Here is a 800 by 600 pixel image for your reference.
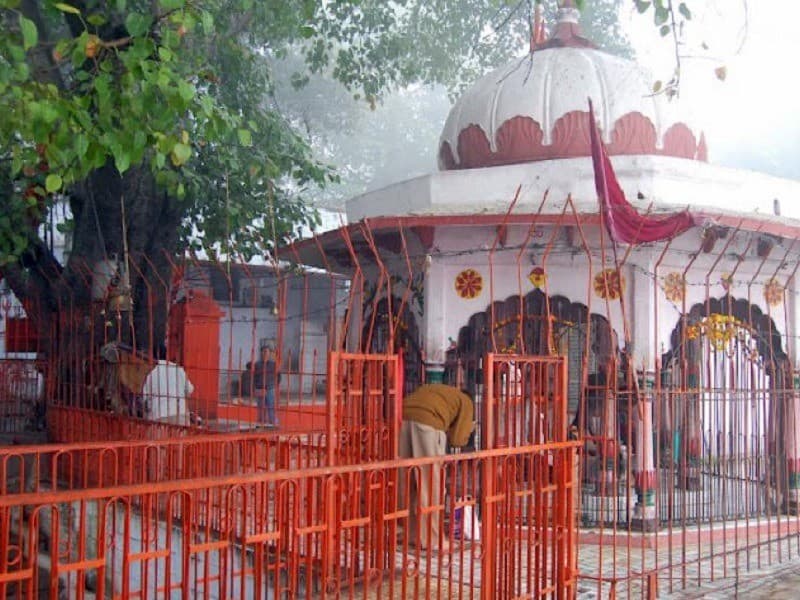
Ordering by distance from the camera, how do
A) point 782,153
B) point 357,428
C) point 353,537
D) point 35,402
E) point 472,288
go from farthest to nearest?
point 782,153
point 35,402
point 472,288
point 357,428
point 353,537

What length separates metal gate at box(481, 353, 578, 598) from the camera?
4891 mm

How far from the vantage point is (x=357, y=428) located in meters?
6.70

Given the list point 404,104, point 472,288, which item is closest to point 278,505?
point 472,288

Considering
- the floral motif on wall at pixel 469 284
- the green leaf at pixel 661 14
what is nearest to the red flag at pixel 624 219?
the green leaf at pixel 661 14

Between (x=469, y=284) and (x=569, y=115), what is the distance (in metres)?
2.50

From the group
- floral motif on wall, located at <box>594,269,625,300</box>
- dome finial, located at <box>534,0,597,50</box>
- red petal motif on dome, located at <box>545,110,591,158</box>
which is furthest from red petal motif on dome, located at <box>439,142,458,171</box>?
floral motif on wall, located at <box>594,269,625,300</box>

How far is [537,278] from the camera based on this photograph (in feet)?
30.8

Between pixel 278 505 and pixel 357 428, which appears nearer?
pixel 278 505

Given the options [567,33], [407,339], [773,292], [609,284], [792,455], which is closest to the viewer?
[609,284]

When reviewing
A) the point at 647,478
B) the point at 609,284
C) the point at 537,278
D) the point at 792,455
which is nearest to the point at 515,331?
the point at 537,278

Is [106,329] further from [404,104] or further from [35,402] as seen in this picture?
[404,104]

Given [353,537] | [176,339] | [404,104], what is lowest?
[353,537]

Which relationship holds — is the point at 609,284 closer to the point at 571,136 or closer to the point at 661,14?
the point at 571,136

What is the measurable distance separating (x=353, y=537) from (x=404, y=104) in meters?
39.0
